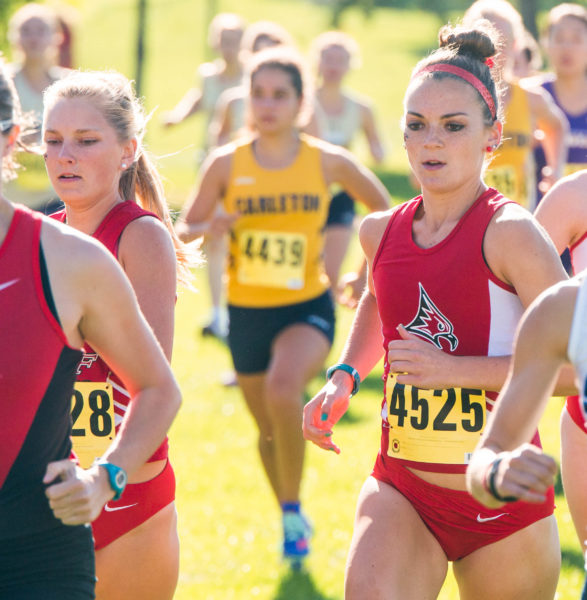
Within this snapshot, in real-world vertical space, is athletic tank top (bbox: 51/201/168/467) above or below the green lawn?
above

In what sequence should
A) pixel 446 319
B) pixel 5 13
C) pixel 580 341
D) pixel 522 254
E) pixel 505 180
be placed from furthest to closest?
pixel 5 13 < pixel 505 180 < pixel 446 319 < pixel 522 254 < pixel 580 341

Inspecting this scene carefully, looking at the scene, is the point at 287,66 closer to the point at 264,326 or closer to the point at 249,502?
the point at 264,326

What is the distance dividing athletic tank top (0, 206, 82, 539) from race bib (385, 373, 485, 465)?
1.18m

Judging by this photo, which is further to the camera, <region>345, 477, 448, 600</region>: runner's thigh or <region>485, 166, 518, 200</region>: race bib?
<region>485, 166, 518, 200</region>: race bib

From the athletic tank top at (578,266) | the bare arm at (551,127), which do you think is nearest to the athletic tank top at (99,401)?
the athletic tank top at (578,266)

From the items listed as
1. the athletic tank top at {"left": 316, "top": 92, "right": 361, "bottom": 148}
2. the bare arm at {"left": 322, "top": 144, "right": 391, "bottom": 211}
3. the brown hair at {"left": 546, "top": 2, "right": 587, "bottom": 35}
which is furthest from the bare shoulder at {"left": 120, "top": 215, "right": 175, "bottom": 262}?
the athletic tank top at {"left": 316, "top": 92, "right": 361, "bottom": 148}

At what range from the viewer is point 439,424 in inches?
138

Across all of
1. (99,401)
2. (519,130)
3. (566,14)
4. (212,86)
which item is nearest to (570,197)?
(99,401)

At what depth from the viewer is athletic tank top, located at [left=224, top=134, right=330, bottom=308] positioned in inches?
247

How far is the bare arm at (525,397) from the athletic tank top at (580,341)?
1 centimetres

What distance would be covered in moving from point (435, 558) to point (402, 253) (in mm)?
870

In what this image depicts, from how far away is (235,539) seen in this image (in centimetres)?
618

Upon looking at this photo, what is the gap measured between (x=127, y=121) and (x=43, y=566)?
63.1 inches

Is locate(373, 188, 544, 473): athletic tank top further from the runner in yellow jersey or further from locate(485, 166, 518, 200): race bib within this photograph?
locate(485, 166, 518, 200): race bib
